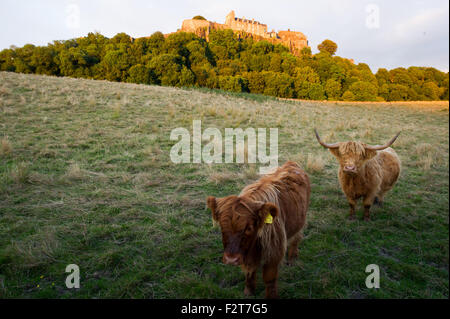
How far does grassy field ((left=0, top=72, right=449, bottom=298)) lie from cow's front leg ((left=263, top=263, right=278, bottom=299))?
169 mm

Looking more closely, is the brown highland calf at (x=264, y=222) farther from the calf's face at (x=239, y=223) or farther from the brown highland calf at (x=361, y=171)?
the brown highland calf at (x=361, y=171)

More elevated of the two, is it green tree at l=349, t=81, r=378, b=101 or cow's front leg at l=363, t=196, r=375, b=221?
green tree at l=349, t=81, r=378, b=101

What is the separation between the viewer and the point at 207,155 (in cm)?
797

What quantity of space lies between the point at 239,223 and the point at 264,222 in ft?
0.87

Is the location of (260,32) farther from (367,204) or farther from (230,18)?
(367,204)

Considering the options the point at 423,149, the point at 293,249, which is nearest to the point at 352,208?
the point at 293,249

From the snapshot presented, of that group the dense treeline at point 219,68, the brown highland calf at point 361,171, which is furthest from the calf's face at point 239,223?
the dense treeline at point 219,68

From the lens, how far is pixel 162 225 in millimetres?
4023

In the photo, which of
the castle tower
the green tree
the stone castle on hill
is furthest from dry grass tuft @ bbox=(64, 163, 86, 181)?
the castle tower

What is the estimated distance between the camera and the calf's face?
2002 mm

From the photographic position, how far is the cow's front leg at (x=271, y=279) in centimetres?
252

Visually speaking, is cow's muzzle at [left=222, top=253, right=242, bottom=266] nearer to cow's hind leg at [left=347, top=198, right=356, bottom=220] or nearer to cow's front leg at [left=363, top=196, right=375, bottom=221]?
cow's hind leg at [left=347, top=198, right=356, bottom=220]
